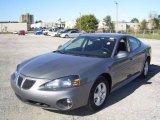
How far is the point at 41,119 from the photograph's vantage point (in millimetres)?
5086

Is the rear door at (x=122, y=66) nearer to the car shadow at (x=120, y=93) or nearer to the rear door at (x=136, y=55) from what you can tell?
the rear door at (x=136, y=55)

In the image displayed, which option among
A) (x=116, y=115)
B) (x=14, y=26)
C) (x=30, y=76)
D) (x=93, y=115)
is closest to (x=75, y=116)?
(x=93, y=115)

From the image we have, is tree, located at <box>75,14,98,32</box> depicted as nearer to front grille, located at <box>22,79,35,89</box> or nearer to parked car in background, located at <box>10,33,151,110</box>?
parked car in background, located at <box>10,33,151,110</box>

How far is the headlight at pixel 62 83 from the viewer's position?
4.95 m

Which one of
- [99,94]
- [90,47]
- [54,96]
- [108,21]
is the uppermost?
[108,21]

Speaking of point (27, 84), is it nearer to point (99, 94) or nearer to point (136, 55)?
point (99, 94)

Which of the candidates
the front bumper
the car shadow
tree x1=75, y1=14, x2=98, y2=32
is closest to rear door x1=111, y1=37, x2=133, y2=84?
the car shadow

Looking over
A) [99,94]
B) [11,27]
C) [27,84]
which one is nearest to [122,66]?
[99,94]

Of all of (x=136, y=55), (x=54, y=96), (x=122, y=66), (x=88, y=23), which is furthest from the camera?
(x=88, y=23)

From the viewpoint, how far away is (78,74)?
5141mm

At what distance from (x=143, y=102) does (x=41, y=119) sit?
2323mm

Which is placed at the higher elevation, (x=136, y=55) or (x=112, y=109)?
(x=136, y=55)

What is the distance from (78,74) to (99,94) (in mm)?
766

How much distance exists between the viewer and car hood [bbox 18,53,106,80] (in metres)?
5.14
